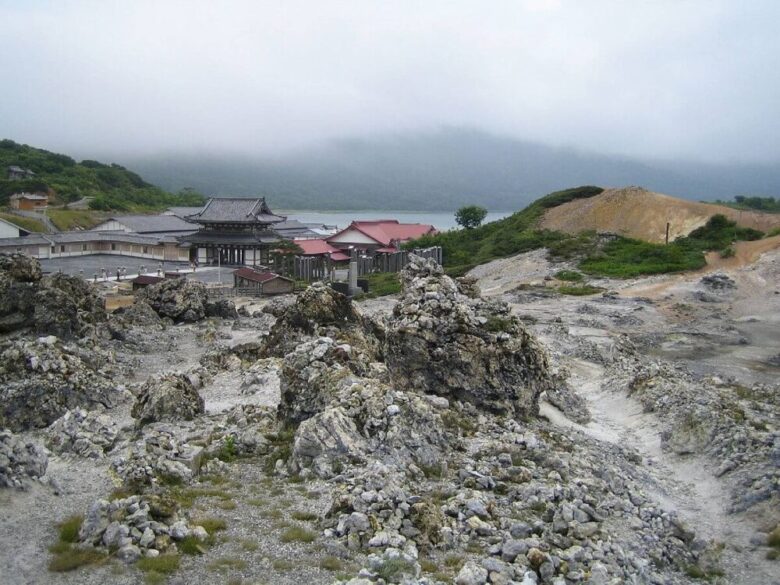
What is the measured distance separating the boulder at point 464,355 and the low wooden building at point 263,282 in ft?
113

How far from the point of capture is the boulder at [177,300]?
41562 millimetres

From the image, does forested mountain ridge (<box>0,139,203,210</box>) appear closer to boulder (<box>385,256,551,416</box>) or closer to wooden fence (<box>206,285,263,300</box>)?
wooden fence (<box>206,285,263,300</box>)

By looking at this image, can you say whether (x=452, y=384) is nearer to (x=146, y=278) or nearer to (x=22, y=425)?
(x=22, y=425)

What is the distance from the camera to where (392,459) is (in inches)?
616

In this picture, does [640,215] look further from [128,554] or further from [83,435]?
[128,554]

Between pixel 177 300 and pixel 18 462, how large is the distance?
92.7 feet

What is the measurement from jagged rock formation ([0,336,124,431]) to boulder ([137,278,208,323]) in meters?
15.6

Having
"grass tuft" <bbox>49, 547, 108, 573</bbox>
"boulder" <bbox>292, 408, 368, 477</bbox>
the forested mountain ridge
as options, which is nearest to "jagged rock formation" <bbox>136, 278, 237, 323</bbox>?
"boulder" <bbox>292, 408, 368, 477</bbox>

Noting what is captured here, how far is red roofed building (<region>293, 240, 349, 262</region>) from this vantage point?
7030cm

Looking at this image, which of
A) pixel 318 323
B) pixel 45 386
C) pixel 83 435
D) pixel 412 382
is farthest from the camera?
pixel 318 323

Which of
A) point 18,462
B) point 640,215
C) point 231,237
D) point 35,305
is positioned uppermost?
point 640,215

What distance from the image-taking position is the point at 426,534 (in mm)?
12602

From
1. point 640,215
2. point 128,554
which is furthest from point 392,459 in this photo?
point 640,215

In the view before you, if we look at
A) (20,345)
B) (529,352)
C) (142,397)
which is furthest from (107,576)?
(20,345)
